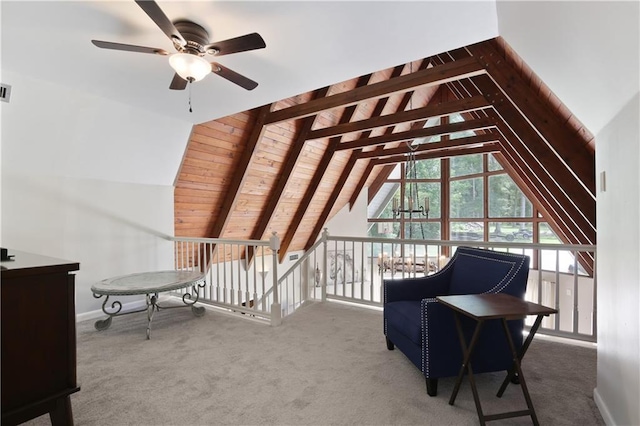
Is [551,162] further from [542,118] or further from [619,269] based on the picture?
[619,269]

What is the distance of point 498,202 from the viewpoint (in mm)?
8305

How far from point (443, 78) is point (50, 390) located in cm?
361

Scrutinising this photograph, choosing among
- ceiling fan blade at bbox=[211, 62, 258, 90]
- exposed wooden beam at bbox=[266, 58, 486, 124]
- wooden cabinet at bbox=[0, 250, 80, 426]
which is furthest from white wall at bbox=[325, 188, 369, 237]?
wooden cabinet at bbox=[0, 250, 80, 426]

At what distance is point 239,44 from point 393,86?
79.1 inches

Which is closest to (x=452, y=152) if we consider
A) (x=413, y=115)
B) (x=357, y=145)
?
(x=357, y=145)

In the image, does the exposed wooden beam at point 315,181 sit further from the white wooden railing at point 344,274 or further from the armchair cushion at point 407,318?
the armchair cushion at point 407,318

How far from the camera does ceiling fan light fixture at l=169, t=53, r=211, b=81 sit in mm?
2051

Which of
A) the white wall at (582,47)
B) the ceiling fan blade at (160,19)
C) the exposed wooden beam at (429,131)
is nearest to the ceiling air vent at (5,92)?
the ceiling fan blade at (160,19)

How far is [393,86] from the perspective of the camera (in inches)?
136

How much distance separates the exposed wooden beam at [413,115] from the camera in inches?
149

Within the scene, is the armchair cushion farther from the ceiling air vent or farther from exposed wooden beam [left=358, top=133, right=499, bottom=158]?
the ceiling air vent

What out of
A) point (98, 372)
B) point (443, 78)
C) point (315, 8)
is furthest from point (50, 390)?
point (443, 78)

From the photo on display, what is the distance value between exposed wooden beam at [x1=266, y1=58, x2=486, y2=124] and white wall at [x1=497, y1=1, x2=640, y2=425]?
92cm

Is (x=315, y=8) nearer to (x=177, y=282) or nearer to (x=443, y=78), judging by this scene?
(x=443, y=78)
